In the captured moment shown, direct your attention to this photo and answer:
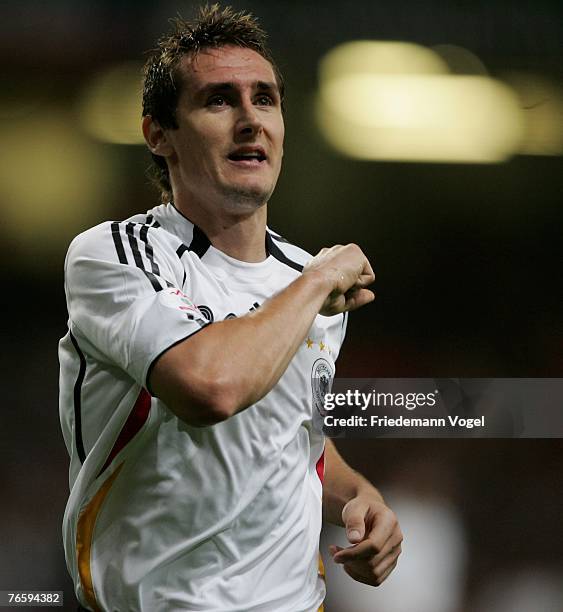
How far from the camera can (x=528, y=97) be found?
2.05 meters

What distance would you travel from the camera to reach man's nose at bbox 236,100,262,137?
1274 mm

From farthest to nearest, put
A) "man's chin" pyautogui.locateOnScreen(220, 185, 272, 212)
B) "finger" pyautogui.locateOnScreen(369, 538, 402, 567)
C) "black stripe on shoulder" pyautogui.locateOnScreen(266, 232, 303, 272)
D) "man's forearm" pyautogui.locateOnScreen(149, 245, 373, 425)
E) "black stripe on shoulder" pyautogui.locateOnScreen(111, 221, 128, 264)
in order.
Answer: "black stripe on shoulder" pyautogui.locateOnScreen(266, 232, 303, 272) → "man's chin" pyautogui.locateOnScreen(220, 185, 272, 212) → "finger" pyautogui.locateOnScreen(369, 538, 402, 567) → "black stripe on shoulder" pyautogui.locateOnScreen(111, 221, 128, 264) → "man's forearm" pyautogui.locateOnScreen(149, 245, 373, 425)

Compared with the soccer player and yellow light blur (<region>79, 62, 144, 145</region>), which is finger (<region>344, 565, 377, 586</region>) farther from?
yellow light blur (<region>79, 62, 144, 145</region>)

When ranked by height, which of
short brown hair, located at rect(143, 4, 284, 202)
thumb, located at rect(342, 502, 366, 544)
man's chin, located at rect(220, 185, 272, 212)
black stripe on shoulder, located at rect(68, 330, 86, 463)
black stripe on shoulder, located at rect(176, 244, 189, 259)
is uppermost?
short brown hair, located at rect(143, 4, 284, 202)

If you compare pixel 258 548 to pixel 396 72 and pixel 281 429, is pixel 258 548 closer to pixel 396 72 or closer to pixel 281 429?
pixel 281 429

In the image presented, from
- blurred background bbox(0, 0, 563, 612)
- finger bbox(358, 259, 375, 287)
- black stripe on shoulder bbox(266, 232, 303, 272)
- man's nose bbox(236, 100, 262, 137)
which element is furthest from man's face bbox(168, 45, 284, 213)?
blurred background bbox(0, 0, 563, 612)

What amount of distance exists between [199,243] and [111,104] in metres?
0.89

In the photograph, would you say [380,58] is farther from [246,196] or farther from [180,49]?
[246,196]

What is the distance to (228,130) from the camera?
1.28m

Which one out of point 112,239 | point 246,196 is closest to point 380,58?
point 246,196

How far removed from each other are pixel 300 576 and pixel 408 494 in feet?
2.87

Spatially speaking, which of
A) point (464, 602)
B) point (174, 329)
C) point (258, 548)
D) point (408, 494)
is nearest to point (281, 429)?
point (258, 548)

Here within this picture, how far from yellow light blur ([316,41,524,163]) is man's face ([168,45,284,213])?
→ 0.72 meters

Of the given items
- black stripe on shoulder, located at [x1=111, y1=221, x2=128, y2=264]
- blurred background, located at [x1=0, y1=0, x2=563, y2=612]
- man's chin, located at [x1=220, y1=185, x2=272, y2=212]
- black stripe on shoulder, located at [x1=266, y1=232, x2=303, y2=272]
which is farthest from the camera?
blurred background, located at [x1=0, y1=0, x2=563, y2=612]
